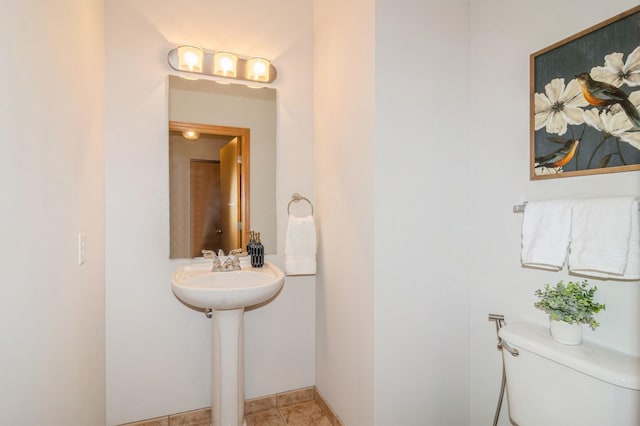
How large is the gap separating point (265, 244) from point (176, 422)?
3.81 ft

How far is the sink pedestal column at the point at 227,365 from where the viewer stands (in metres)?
1.71

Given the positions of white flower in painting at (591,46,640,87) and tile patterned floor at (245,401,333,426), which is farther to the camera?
tile patterned floor at (245,401,333,426)

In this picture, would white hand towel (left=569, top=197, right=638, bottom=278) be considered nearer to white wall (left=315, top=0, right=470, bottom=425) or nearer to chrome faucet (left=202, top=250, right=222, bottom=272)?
white wall (left=315, top=0, right=470, bottom=425)

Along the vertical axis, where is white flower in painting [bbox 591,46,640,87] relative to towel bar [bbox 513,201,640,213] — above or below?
above

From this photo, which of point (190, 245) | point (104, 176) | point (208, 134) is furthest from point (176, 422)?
point (208, 134)

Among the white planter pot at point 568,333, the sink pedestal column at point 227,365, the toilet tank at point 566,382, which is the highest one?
the white planter pot at point 568,333

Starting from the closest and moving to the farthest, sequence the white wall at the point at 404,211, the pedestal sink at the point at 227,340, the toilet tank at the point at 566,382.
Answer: the toilet tank at the point at 566,382
the white wall at the point at 404,211
the pedestal sink at the point at 227,340

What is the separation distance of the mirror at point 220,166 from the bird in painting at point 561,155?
147 cm

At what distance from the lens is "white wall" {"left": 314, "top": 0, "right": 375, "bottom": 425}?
1.50 meters

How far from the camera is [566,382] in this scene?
105cm

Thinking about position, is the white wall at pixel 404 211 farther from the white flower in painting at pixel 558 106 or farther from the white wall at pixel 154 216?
the white wall at pixel 154 216

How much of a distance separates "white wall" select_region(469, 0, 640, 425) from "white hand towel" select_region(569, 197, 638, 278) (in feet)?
0.30

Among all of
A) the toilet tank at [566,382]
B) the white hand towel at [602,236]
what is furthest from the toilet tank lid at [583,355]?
the white hand towel at [602,236]

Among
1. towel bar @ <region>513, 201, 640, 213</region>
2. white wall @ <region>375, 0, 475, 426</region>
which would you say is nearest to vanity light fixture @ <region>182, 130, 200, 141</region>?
white wall @ <region>375, 0, 475, 426</region>
